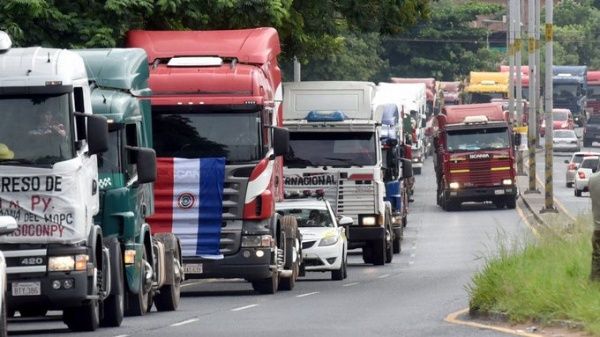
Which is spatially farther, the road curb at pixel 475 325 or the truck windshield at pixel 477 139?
the truck windshield at pixel 477 139

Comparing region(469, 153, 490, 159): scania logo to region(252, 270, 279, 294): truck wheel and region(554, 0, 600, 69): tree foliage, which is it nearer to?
region(252, 270, 279, 294): truck wheel

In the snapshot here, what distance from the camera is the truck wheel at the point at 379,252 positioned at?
40.0m

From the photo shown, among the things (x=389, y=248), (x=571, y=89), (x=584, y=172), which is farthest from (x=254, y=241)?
(x=571, y=89)

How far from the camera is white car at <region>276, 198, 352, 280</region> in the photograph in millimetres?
33750

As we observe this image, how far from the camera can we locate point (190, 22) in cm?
3581

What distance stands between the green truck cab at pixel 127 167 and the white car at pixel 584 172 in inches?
1946

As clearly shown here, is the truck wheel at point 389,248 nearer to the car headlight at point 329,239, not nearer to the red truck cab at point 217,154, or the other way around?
the car headlight at point 329,239

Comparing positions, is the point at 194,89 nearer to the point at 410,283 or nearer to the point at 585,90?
the point at 410,283

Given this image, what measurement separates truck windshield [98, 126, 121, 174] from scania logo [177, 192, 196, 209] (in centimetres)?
606

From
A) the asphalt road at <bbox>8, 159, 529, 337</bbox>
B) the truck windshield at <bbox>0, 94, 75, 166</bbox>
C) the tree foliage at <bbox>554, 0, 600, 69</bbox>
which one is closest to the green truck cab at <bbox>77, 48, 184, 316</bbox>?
the asphalt road at <bbox>8, 159, 529, 337</bbox>

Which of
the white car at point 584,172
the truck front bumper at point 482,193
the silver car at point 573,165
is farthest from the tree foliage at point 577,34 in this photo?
the truck front bumper at point 482,193

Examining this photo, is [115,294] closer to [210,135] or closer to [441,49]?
[210,135]

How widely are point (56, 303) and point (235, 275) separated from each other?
893 cm

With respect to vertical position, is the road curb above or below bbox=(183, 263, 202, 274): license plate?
above
